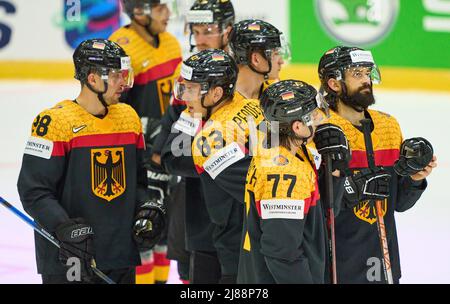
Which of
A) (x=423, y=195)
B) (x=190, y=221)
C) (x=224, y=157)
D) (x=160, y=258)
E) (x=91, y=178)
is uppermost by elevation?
(x=224, y=157)

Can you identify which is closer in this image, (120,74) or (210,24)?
(120,74)

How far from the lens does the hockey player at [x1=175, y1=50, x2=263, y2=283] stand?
12.0ft

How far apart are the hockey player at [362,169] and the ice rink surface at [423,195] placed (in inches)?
57.6

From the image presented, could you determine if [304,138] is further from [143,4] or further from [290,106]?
[143,4]

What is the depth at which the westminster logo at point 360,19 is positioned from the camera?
946 cm

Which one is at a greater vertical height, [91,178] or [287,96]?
[287,96]

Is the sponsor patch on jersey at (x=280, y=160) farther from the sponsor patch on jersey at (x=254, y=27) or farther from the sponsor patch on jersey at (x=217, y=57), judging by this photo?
the sponsor patch on jersey at (x=254, y=27)

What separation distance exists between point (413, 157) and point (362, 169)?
8.2 inches

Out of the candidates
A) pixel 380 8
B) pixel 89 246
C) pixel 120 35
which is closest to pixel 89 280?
pixel 89 246

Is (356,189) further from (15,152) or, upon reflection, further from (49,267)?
(15,152)

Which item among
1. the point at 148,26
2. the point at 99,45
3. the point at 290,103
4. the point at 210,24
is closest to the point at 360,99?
the point at 290,103

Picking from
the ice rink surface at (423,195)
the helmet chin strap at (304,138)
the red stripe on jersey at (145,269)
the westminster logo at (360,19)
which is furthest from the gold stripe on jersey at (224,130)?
the westminster logo at (360,19)

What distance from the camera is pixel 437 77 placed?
31.9 feet

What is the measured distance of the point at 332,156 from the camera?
3434 mm
